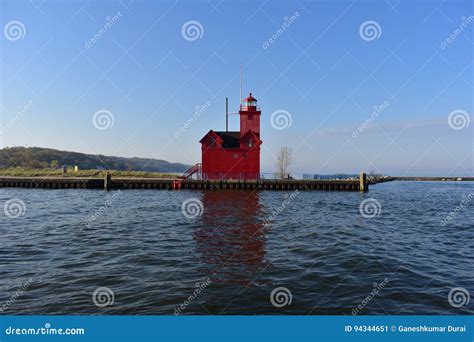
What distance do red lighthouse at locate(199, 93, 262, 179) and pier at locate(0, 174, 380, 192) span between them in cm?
205

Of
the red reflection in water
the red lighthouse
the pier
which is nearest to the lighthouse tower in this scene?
the red lighthouse

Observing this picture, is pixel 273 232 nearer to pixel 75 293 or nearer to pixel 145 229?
pixel 145 229

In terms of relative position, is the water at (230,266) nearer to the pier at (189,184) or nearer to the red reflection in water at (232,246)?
the red reflection in water at (232,246)

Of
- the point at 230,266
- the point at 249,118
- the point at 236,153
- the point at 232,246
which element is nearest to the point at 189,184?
the point at 236,153

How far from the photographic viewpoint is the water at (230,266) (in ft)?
23.4

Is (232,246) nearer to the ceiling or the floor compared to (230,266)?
nearer to the ceiling

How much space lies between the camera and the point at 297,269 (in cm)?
968

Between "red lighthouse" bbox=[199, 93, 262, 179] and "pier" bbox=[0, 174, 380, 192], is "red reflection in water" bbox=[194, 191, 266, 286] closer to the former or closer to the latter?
"pier" bbox=[0, 174, 380, 192]

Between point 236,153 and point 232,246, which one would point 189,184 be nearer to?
point 236,153

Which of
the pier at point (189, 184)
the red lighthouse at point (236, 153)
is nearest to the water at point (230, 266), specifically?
the pier at point (189, 184)

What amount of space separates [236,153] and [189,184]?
28.8 feet

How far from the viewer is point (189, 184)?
147 ft

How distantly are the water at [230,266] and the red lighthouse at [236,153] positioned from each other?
27494 mm

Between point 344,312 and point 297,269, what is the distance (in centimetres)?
Answer: 292
